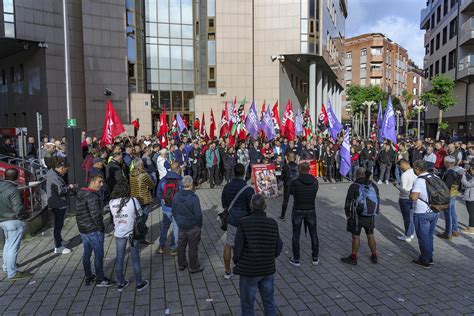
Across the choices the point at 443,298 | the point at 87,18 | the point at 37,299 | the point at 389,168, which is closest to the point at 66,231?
the point at 37,299

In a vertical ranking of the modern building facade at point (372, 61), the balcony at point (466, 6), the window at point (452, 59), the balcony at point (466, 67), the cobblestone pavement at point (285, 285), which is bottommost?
the cobblestone pavement at point (285, 285)

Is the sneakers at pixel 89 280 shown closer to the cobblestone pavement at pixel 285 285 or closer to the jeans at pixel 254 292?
the cobblestone pavement at pixel 285 285

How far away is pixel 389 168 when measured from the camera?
1599 cm

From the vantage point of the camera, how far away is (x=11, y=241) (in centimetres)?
606

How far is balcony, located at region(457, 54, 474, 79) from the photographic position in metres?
31.7

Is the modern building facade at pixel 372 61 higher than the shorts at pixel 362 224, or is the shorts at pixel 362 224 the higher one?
the modern building facade at pixel 372 61

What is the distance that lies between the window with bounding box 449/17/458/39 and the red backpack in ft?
125

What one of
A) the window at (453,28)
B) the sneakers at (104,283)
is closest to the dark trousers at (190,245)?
the sneakers at (104,283)

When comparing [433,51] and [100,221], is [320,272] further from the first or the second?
[433,51]

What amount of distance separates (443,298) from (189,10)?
33.5 m

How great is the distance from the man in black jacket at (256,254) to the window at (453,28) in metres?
39.3

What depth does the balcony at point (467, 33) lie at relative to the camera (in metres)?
31.2

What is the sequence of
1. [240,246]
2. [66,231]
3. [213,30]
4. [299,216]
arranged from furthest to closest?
[213,30] < [66,231] < [299,216] < [240,246]

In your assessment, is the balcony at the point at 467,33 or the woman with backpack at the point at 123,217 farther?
the balcony at the point at 467,33
